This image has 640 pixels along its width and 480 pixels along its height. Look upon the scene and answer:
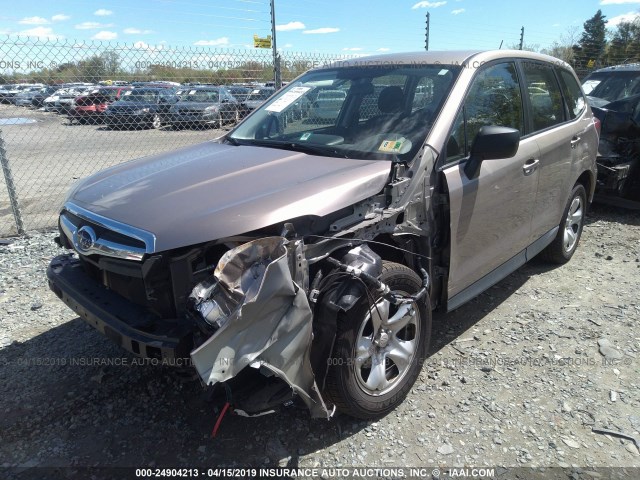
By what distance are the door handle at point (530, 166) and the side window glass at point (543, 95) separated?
306 millimetres

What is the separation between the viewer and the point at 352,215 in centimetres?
250

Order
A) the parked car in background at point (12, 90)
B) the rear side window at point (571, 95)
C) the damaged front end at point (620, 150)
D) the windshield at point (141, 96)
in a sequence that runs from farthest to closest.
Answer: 1. the windshield at point (141, 96)
2. the parked car in background at point (12, 90)
3. the damaged front end at point (620, 150)
4. the rear side window at point (571, 95)

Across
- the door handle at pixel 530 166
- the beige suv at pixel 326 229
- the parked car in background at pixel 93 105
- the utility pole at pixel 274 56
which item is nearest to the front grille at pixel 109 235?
the beige suv at pixel 326 229

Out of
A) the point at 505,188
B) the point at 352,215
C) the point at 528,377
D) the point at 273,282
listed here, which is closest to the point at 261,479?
the point at 273,282

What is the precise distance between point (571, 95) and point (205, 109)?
28.2 ft

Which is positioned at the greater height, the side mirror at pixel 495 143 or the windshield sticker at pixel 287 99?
the windshield sticker at pixel 287 99

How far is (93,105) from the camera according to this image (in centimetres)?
1214

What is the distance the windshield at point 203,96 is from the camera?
11312mm

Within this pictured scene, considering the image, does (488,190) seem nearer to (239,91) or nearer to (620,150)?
(620,150)

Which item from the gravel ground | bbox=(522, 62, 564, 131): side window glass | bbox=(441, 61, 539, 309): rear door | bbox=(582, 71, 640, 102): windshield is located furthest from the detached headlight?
bbox=(582, 71, 640, 102): windshield

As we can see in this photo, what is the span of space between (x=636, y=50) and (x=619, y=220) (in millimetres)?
22167

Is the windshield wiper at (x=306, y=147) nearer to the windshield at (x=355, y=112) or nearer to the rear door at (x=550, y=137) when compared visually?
the windshield at (x=355, y=112)

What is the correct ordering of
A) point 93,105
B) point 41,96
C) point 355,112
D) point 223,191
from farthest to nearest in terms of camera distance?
point 93,105, point 41,96, point 355,112, point 223,191

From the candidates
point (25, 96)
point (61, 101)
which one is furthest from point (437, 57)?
point (61, 101)
